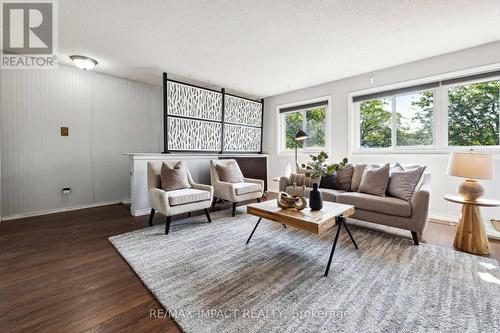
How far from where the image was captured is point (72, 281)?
1771 mm

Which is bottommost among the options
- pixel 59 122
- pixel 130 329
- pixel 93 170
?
pixel 130 329

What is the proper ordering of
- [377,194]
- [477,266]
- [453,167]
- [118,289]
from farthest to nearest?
[377,194] < [453,167] < [477,266] < [118,289]

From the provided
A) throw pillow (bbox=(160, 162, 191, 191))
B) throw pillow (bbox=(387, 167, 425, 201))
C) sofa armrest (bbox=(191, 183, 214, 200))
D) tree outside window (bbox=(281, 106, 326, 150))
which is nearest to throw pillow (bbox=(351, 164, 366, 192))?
throw pillow (bbox=(387, 167, 425, 201))

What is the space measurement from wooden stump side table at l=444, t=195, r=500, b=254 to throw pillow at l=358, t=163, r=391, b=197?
0.70 m

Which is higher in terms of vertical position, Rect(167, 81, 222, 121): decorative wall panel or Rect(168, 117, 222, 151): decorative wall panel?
Rect(167, 81, 222, 121): decorative wall panel

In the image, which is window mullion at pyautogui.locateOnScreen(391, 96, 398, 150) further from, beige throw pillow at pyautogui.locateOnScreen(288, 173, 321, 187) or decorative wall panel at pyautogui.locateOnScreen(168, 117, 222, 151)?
decorative wall panel at pyautogui.locateOnScreen(168, 117, 222, 151)

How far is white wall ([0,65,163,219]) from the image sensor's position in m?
3.34

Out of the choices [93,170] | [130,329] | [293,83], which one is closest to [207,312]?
[130,329]

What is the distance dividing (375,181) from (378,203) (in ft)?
1.29

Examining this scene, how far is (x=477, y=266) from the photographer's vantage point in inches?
77.7

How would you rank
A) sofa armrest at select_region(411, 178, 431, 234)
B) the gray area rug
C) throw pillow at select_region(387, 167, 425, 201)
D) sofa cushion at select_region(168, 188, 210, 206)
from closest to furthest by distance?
the gray area rug
sofa armrest at select_region(411, 178, 431, 234)
throw pillow at select_region(387, 167, 425, 201)
sofa cushion at select_region(168, 188, 210, 206)

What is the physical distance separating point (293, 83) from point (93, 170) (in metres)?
4.26

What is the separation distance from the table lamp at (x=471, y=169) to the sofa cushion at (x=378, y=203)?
1.93 ft

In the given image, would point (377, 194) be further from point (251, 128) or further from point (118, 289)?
point (251, 128)
